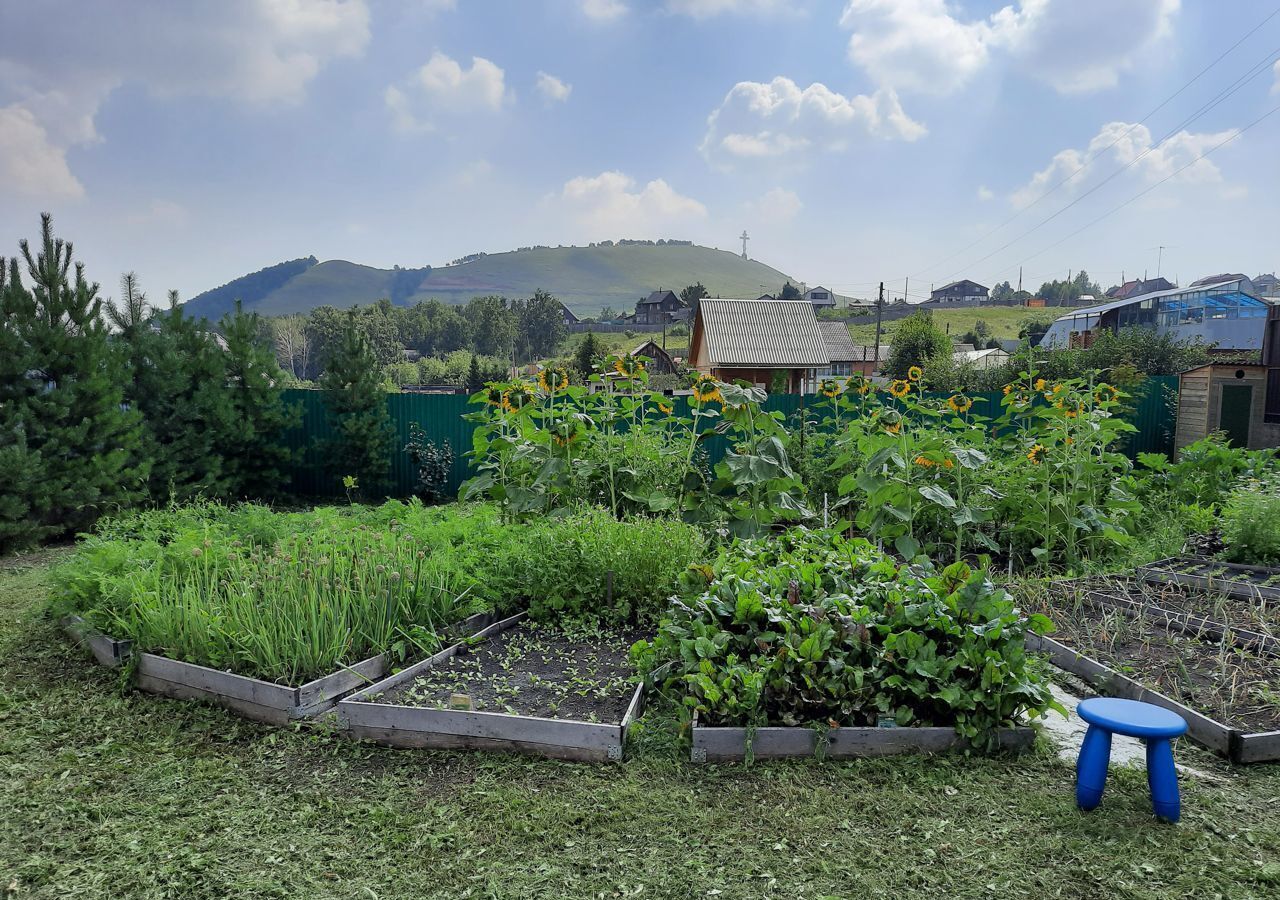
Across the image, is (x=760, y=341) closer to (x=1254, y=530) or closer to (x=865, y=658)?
(x=1254, y=530)

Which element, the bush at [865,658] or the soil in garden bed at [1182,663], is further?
the soil in garden bed at [1182,663]

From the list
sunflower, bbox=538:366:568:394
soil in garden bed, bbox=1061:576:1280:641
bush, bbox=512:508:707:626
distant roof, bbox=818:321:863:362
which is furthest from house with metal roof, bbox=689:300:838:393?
bush, bbox=512:508:707:626

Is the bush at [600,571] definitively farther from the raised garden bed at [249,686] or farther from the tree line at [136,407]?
the tree line at [136,407]

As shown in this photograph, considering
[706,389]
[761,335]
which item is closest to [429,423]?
[706,389]

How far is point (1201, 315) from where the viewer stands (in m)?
33.7

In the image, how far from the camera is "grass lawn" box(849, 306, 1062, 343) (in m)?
67.4

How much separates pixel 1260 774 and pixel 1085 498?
9.78 ft

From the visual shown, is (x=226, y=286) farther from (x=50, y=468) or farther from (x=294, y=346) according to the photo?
(x=50, y=468)

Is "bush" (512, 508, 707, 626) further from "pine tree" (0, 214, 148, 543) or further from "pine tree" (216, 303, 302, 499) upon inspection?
"pine tree" (216, 303, 302, 499)

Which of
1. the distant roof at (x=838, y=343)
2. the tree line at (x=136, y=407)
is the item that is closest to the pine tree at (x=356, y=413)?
the tree line at (x=136, y=407)

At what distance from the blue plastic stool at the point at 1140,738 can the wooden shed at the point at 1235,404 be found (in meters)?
8.71

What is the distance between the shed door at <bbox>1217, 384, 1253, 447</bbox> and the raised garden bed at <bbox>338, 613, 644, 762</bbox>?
9223 millimetres

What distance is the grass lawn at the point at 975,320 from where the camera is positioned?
67.4 meters

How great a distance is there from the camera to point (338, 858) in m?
2.30
